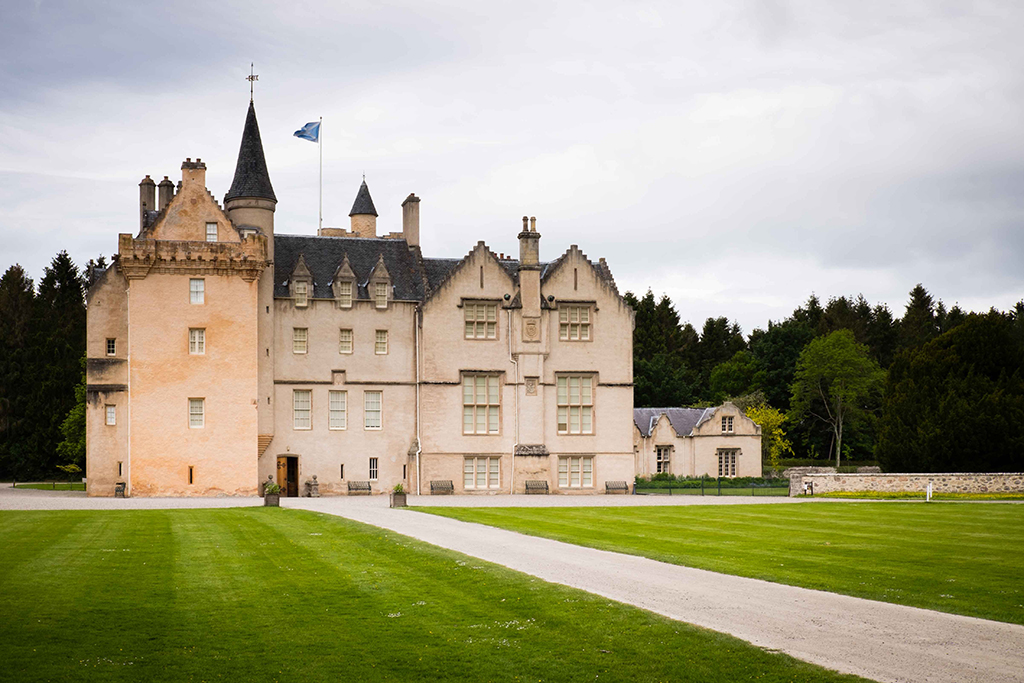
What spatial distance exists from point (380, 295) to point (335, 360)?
3.98m

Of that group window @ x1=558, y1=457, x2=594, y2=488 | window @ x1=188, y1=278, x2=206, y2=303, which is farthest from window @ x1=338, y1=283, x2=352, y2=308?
window @ x1=558, y1=457, x2=594, y2=488

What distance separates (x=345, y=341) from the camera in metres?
53.2

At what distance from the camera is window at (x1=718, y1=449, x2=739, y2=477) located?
73.9 m

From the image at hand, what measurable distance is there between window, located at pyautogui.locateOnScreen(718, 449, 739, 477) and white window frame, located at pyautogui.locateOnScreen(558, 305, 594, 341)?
74.9ft

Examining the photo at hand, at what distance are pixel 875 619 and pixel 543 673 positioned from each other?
539 centimetres

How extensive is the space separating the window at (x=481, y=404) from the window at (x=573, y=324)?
4.33 m

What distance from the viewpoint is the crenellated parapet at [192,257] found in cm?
4912

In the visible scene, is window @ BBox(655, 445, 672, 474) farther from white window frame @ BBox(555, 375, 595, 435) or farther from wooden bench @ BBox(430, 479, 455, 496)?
wooden bench @ BBox(430, 479, 455, 496)

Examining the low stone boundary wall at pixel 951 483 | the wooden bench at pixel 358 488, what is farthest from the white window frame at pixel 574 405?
the low stone boundary wall at pixel 951 483

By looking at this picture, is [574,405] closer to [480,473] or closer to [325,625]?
[480,473]

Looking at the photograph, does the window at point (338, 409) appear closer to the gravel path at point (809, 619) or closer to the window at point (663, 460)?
the window at point (663, 460)

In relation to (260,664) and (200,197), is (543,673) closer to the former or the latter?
Answer: (260,664)

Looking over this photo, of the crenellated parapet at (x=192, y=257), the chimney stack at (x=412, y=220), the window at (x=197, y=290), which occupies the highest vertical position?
the chimney stack at (x=412, y=220)

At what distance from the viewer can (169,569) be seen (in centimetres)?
1930
